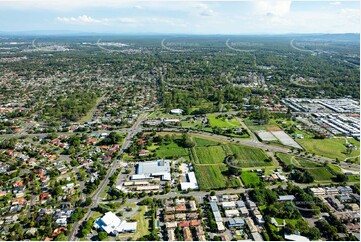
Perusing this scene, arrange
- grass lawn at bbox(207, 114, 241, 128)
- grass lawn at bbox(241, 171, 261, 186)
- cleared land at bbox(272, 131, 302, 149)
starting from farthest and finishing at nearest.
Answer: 1. grass lawn at bbox(207, 114, 241, 128)
2. cleared land at bbox(272, 131, 302, 149)
3. grass lawn at bbox(241, 171, 261, 186)

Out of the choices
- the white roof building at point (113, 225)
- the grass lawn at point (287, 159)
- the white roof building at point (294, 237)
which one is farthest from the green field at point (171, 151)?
the white roof building at point (294, 237)

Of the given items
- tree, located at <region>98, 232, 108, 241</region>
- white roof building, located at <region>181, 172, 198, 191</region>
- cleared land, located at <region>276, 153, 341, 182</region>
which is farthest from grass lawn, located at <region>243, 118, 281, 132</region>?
tree, located at <region>98, 232, 108, 241</region>

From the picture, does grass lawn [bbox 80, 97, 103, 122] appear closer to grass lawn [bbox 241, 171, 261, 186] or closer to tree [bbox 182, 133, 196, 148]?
tree [bbox 182, 133, 196, 148]

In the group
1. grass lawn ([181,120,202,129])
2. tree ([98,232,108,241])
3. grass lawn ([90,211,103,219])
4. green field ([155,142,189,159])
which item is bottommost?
grass lawn ([90,211,103,219])

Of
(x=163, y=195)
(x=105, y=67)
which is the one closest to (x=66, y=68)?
(x=105, y=67)

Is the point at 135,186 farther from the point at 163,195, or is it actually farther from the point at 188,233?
the point at 188,233

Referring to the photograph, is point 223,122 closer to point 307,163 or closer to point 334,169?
point 307,163

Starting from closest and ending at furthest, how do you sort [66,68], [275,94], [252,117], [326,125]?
[326,125]
[252,117]
[275,94]
[66,68]
